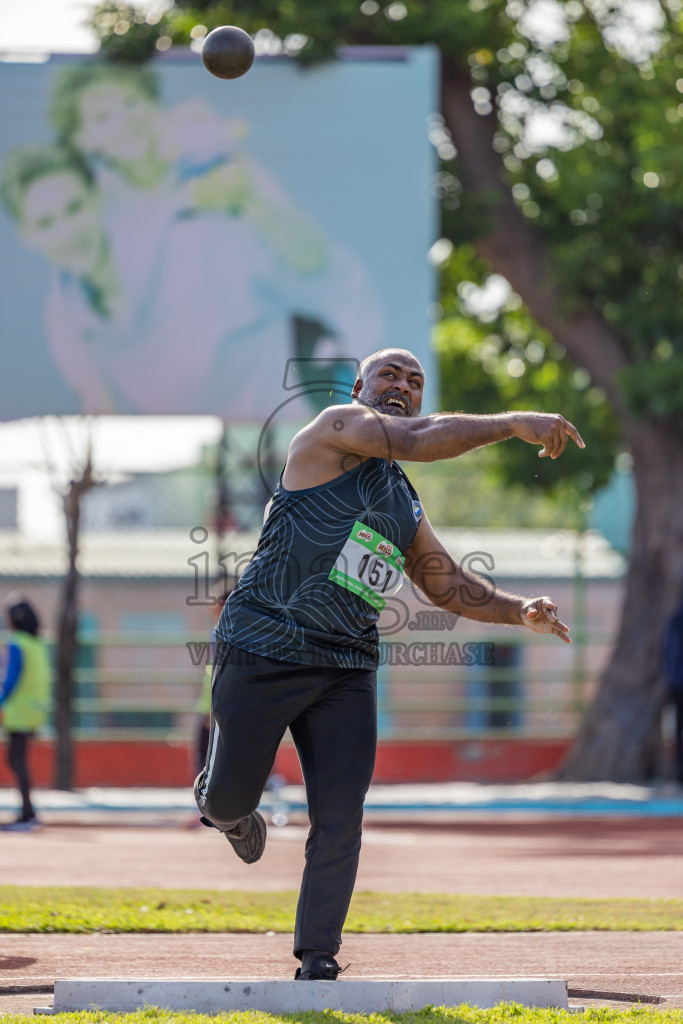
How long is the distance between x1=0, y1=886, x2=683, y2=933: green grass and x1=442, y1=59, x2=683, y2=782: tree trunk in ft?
30.7

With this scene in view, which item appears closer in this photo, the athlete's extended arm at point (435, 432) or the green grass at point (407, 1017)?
the green grass at point (407, 1017)

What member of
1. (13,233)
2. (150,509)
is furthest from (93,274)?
(150,509)

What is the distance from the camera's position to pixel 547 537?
74.9 feet

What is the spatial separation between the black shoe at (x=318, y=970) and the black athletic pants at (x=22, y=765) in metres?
7.36

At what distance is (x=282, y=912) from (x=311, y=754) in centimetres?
233

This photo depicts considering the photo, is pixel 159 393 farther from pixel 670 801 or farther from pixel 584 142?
pixel 670 801

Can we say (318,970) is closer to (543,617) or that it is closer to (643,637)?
(543,617)

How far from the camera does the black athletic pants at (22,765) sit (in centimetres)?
1128

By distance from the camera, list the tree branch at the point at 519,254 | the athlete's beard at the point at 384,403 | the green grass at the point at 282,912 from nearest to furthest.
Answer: the athlete's beard at the point at 384,403, the green grass at the point at 282,912, the tree branch at the point at 519,254

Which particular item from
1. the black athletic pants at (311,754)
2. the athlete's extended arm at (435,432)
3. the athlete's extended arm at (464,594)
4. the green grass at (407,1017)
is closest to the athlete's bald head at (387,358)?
the athlete's extended arm at (435,432)

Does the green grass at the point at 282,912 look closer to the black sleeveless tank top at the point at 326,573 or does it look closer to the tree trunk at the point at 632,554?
the black sleeveless tank top at the point at 326,573

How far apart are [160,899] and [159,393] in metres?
8.87

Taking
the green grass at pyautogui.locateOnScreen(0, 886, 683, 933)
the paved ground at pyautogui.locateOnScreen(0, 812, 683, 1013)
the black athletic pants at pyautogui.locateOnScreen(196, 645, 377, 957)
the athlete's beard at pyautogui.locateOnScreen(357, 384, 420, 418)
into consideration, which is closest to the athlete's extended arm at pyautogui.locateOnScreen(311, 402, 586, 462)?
the athlete's beard at pyautogui.locateOnScreen(357, 384, 420, 418)

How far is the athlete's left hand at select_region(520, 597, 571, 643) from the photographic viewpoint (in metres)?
4.50
